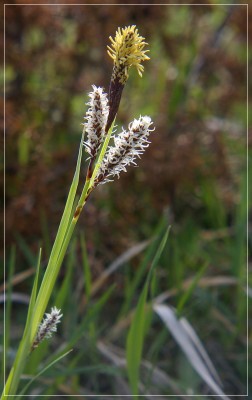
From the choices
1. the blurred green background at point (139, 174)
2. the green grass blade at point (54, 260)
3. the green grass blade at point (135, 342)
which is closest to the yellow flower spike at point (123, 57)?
the green grass blade at point (54, 260)

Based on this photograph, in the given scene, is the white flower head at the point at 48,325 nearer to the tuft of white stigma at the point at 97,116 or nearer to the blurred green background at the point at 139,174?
the tuft of white stigma at the point at 97,116

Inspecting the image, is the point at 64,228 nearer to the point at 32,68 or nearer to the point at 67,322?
the point at 67,322

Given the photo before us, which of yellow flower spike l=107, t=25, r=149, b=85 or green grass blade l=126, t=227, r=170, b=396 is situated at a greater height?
yellow flower spike l=107, t=25, r=149, b=85

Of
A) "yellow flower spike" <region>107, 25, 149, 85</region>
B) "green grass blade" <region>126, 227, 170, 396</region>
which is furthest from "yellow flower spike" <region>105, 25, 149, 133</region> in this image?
"green grass blade" <region>126, 227, 170, 396</region>

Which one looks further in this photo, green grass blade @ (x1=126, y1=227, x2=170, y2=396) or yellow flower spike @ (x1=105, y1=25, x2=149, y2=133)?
green grass blade @ (x1=126, y1=227, x2=170, y2=396)

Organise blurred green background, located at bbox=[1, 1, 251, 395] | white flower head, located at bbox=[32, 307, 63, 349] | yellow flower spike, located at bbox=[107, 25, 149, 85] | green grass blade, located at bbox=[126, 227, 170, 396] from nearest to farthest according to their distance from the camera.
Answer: yellow flower spike, located at bbox=[107, 25, 149, 85] → white flower head, located at bbox=[32, 307, 63, 349] → green grass blade, located at bbox=[126, 227, 170, 396] → blurred green background, located at bbox=[1, 1, 251, 395]

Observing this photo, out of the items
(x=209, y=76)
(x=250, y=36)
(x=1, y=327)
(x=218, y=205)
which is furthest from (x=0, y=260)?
(x=250, y=36)

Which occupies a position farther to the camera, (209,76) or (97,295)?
(209,76)

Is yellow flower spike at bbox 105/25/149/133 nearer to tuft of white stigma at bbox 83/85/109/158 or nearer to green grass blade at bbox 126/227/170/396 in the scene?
tuft of white stigma at bbox 83/85/109/158

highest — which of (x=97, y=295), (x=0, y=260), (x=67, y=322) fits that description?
(x=0, y=260)
